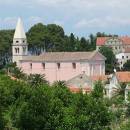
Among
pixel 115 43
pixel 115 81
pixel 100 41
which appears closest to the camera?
pixel 115 81

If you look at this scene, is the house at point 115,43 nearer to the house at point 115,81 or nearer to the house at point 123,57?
the house at point 123,57

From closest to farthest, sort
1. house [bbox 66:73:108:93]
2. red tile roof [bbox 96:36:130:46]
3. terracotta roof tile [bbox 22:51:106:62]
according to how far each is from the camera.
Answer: house [bbox 66:73:108:93] → terracotta roof tile [bbox 22:51:106:62] → red tile roof [bbox 96:36:130:46]

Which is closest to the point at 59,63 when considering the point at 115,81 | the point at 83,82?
the point at 83,82

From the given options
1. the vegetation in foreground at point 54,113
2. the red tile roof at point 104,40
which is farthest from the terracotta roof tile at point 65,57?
the vegetation in foreground at point 54,113

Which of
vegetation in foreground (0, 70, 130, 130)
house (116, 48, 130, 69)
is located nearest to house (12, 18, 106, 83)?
house (116, 48, 130, 69)

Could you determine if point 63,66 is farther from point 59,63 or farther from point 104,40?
point 104,40

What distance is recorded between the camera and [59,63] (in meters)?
101

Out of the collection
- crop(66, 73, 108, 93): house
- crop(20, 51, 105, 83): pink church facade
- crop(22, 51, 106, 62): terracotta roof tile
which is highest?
crop(22, 51, 106, 62): terracotta roof tile

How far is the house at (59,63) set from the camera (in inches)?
3849

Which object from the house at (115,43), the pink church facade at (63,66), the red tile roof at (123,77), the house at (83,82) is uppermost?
the house at (115,43)

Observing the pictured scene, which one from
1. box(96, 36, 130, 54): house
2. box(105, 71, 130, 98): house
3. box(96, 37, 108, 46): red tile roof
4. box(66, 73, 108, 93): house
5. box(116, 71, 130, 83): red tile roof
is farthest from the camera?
box(96, 37, 108, 46): red tile roof

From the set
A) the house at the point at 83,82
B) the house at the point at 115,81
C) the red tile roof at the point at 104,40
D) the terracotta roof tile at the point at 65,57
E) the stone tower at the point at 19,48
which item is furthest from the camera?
the red tile roof at the point at 104,40

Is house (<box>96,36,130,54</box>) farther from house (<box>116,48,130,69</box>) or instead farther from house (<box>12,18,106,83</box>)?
house (<box>12,18,106,83</box>)

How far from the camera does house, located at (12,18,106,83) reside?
97.8 meters
